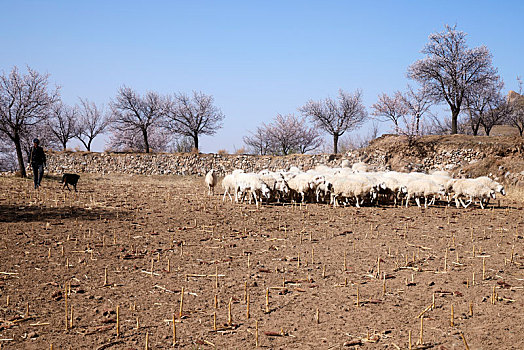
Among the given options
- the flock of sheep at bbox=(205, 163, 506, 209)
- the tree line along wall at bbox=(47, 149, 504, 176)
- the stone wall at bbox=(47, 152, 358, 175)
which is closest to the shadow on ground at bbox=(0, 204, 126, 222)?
the flock of sheep at bbox=(205, 163, 506, 209)

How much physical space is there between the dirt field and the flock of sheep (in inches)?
99.8

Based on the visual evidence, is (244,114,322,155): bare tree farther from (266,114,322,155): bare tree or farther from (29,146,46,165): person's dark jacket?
(29,146,46,165): person's dark jacket

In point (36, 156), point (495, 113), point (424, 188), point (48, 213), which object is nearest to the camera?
point (48, 213)

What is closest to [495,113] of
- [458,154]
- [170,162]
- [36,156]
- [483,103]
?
[483,103]

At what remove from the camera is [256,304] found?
5.70 m

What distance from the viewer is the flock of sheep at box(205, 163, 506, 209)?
48.2 feet

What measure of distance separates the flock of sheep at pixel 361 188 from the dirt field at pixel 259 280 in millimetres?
2536

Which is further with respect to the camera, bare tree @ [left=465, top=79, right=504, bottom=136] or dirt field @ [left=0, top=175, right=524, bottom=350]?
bare tree @ [left=465, top=79, right=504, bottom=136]

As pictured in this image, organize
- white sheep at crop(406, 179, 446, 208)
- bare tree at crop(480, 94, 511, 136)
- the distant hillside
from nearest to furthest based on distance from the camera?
white sheep at crop(406, 179, 446, 208), the distant hillside, bare tree at crop(480, 94, 511, 136)

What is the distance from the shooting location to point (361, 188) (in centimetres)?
1466

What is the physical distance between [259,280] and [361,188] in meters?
8.79

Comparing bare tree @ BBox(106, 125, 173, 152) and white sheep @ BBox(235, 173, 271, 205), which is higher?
bare tree @ BBox(106, 125, 173, 152)

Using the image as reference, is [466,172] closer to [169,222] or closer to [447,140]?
[447,140]

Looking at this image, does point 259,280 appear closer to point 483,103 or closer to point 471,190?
point 471,190
